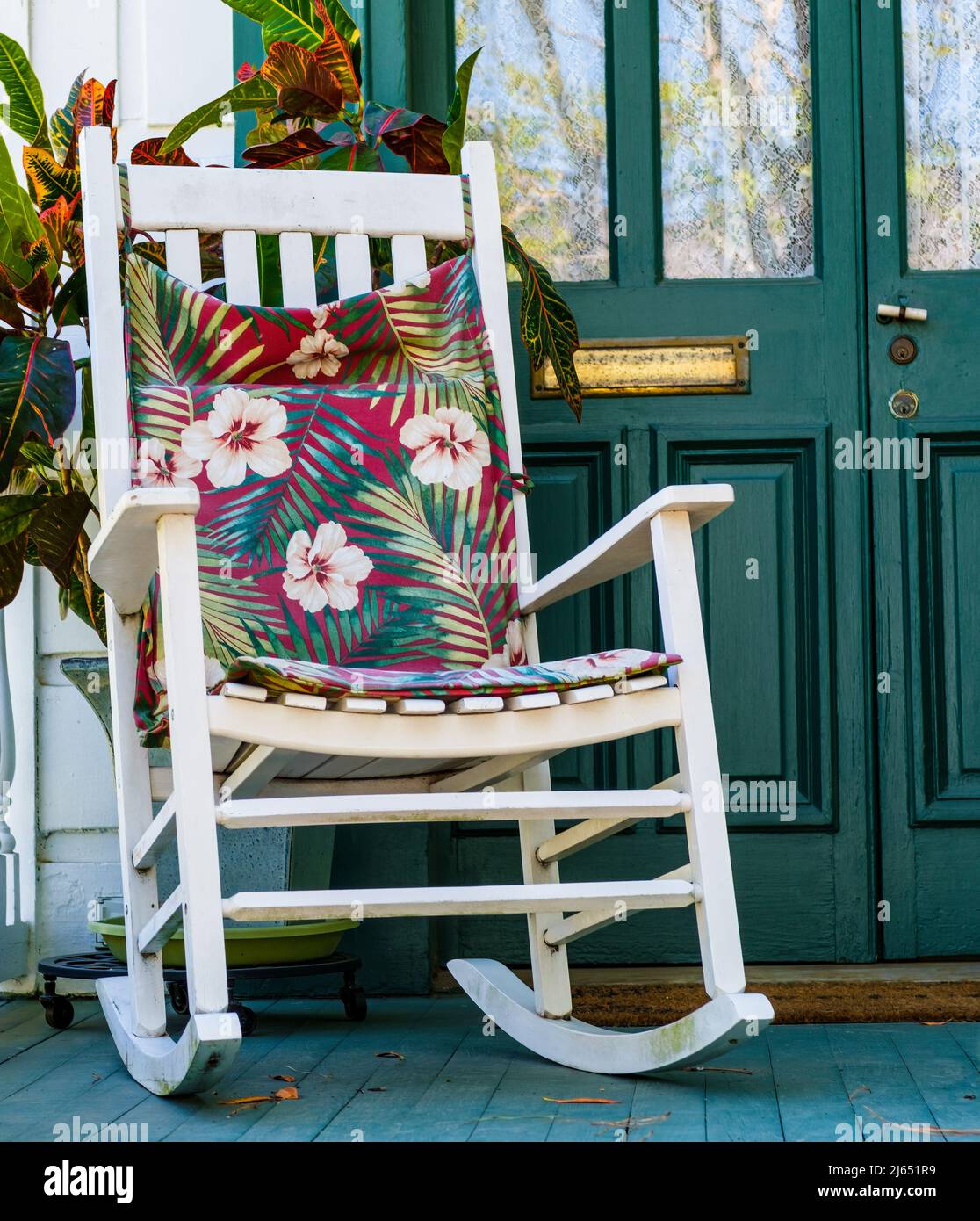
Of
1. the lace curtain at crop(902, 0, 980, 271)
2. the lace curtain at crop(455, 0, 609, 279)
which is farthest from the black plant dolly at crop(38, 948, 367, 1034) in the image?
the lace curtain at crop(902, 0, 980, 271)

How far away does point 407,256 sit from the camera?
2.06 m

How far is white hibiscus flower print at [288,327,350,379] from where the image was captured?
1976mm

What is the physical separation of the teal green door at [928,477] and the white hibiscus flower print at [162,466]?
1151mm

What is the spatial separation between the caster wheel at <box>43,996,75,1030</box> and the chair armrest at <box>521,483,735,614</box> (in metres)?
0.86

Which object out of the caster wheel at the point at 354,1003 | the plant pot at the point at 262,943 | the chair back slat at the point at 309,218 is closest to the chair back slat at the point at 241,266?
the chair back slat at the point at 309,218

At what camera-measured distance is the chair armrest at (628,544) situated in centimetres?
159

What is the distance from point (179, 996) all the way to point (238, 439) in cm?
72

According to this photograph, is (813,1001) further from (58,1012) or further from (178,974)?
(58,1012)

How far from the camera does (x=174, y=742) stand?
144 cm

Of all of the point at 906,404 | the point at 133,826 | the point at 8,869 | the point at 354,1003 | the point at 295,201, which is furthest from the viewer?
the point at 906,404

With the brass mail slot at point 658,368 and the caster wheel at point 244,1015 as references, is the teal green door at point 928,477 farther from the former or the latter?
the caster wheel at point 244,1015

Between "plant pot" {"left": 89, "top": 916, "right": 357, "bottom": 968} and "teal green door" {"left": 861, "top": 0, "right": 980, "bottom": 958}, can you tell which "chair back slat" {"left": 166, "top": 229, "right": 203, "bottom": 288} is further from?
"teal green door" {"left": 861, "top": 0, "right": 980, "bottom": 958}

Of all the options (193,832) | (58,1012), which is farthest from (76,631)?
(193,832)
